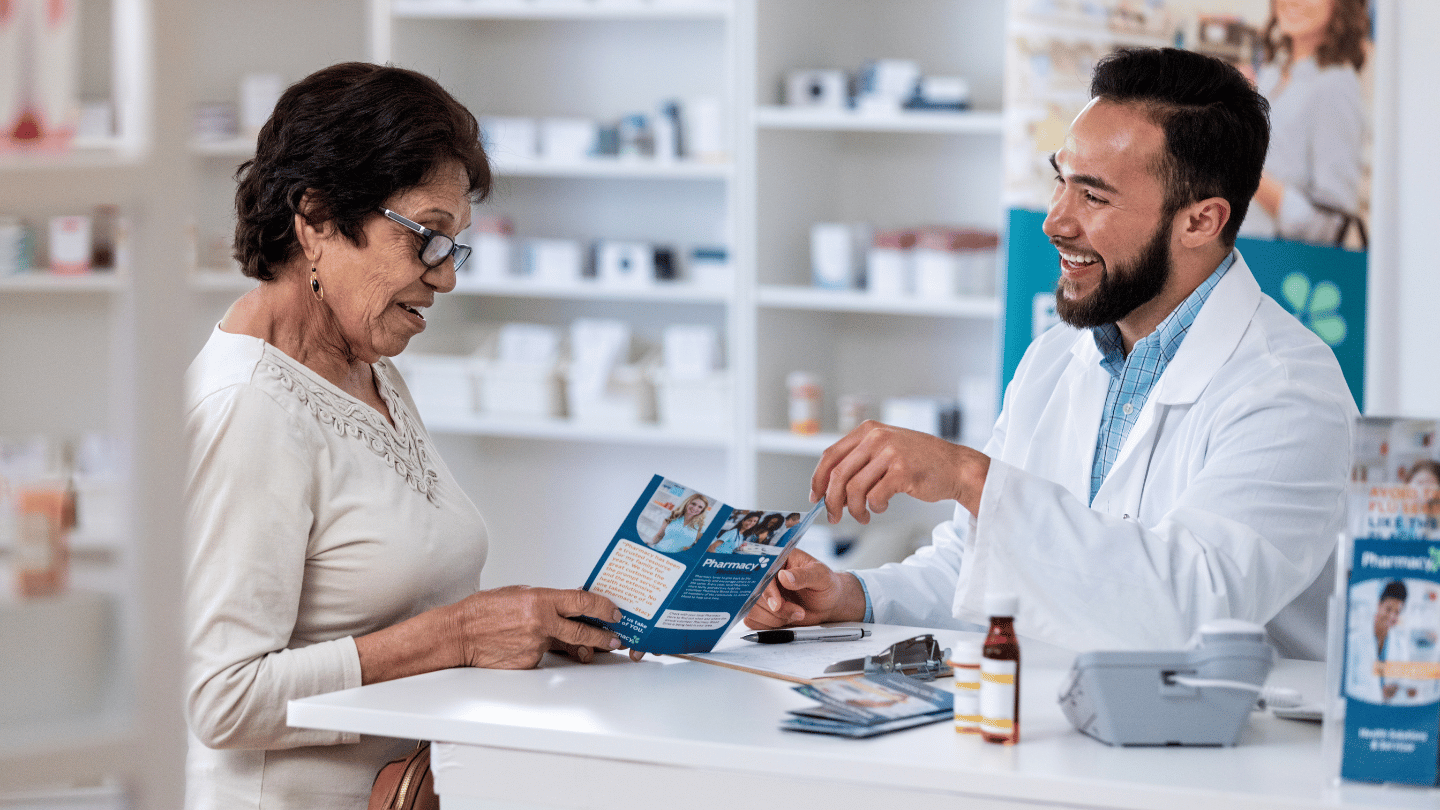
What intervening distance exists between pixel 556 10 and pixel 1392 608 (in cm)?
345

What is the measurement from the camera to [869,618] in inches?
76.0

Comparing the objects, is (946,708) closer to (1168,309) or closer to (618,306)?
(1168,309)

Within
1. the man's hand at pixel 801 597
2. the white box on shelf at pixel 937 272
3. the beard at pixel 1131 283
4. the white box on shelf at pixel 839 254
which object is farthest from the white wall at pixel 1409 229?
the man's hand at pixel 801 597

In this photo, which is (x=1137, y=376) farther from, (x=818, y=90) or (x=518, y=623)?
(x=818, y=90)

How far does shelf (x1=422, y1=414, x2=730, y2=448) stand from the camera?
4078 millimetres

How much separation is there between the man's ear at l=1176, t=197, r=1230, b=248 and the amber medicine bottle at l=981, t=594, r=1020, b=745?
0.97 meters

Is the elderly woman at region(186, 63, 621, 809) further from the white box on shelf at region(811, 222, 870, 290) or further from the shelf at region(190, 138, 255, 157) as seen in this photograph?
the shelf at region(190, 138, 255, 157)

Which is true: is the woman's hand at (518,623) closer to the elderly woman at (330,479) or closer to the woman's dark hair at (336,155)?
the elderly woman at (330,479)

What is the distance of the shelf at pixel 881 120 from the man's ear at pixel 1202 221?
1.67 metres

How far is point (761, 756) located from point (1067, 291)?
1.11 m

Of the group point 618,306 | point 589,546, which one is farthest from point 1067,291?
point 589,546

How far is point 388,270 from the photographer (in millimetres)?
1772

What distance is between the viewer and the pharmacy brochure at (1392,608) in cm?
118

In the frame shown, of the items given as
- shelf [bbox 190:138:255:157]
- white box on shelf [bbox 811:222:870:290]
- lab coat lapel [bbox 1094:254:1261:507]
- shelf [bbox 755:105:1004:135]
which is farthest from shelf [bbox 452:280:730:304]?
lab coat lapel [bbox 1094:254:1261:507]
